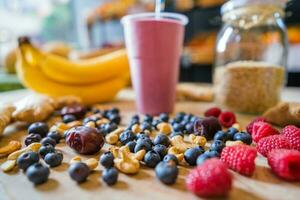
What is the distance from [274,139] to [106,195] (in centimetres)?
26

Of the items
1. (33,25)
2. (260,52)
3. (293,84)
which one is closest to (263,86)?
(260,52)

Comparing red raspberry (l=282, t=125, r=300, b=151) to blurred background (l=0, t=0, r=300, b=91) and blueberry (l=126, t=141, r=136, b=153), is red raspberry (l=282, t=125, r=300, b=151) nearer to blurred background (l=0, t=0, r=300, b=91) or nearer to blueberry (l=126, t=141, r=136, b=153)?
blueberry (l=126, t=141, r=136, b=153)

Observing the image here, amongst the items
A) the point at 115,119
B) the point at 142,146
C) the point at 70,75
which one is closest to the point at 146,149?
the point at 142,146

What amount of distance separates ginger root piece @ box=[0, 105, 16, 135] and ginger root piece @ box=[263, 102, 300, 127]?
546 mm

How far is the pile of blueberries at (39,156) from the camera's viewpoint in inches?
13.0

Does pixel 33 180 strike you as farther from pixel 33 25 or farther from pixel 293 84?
pixel 33 25

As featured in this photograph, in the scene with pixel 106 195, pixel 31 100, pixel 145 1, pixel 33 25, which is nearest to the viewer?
pixel 106 195

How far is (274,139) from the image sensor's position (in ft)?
1.31

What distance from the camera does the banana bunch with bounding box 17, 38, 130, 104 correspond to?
805 mm

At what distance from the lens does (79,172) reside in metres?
0.33

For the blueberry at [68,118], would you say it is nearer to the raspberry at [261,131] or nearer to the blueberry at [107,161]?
the blueberry at [107,161]

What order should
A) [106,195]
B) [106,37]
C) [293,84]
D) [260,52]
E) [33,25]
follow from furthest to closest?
1. [33,25]
2. [106,37]
3. [293,84]
4. [260,52]
5. [106,195]

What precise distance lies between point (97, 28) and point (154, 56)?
173 cm

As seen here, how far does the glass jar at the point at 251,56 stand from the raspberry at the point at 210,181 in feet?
1.46
